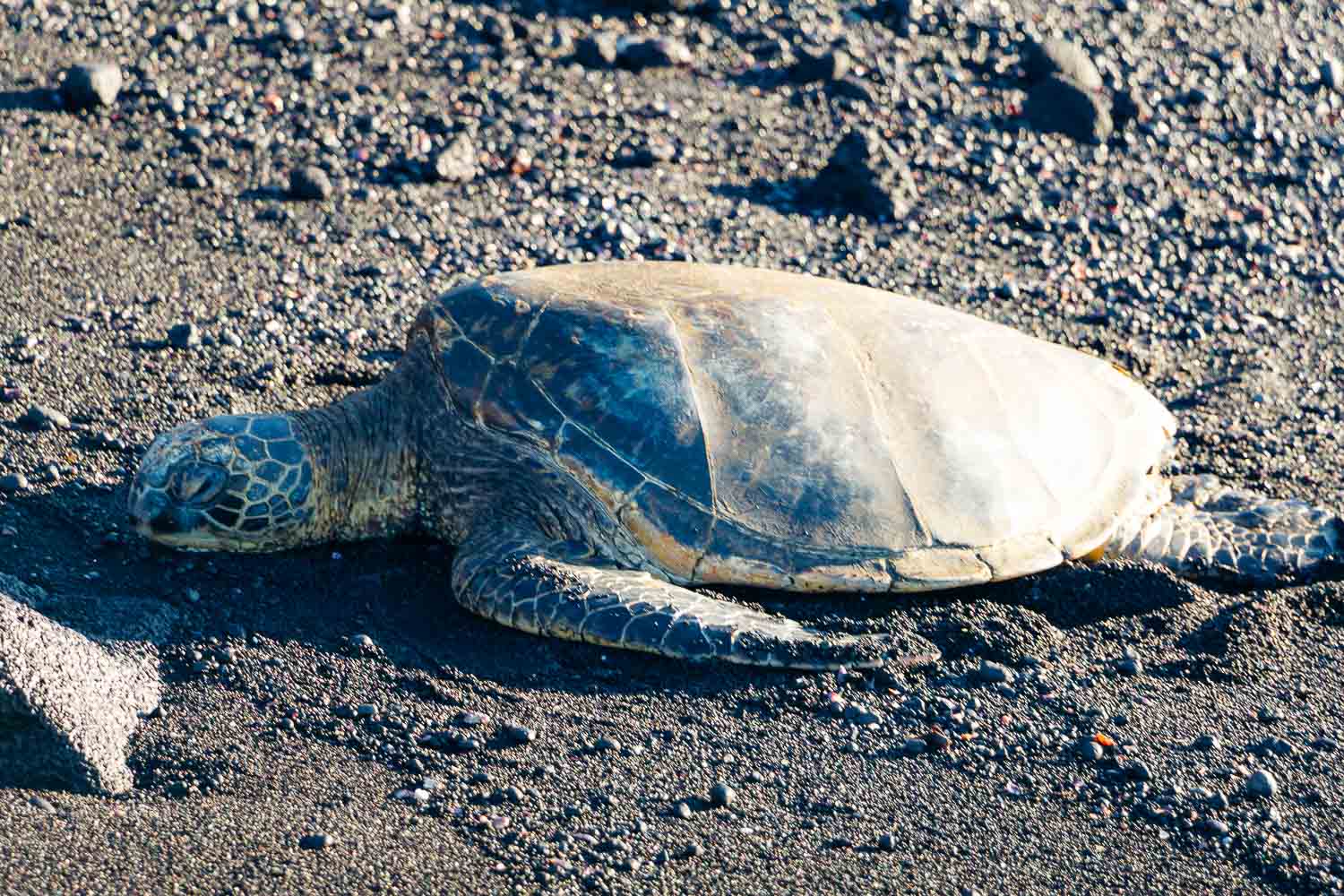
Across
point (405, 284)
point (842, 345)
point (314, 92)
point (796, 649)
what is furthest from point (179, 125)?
point (796, 649)

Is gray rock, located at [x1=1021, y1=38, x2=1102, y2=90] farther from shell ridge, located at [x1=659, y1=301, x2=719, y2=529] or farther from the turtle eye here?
the turtle eye

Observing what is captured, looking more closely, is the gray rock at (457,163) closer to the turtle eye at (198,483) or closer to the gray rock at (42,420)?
the gray rock at (42,420)

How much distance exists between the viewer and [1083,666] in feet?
13.7

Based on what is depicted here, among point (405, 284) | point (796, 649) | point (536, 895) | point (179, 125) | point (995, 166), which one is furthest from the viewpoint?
point (995, 166)

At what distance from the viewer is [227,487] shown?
13.9 ft

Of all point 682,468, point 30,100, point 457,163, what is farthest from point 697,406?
point 30,100

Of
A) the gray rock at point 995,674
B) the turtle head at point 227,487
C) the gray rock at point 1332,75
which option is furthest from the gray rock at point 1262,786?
the gray rock at point 1332,75

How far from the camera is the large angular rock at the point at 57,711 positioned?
3297mm

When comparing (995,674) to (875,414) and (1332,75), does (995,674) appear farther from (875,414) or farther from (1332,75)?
(1332,75)

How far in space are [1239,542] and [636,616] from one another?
2.11m

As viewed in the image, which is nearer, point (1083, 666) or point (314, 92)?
point (1083, 666)

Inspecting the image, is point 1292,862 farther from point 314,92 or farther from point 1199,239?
point 314,92

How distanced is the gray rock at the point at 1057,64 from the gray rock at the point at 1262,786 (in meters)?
5.07

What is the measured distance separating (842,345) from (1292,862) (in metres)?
1.90
